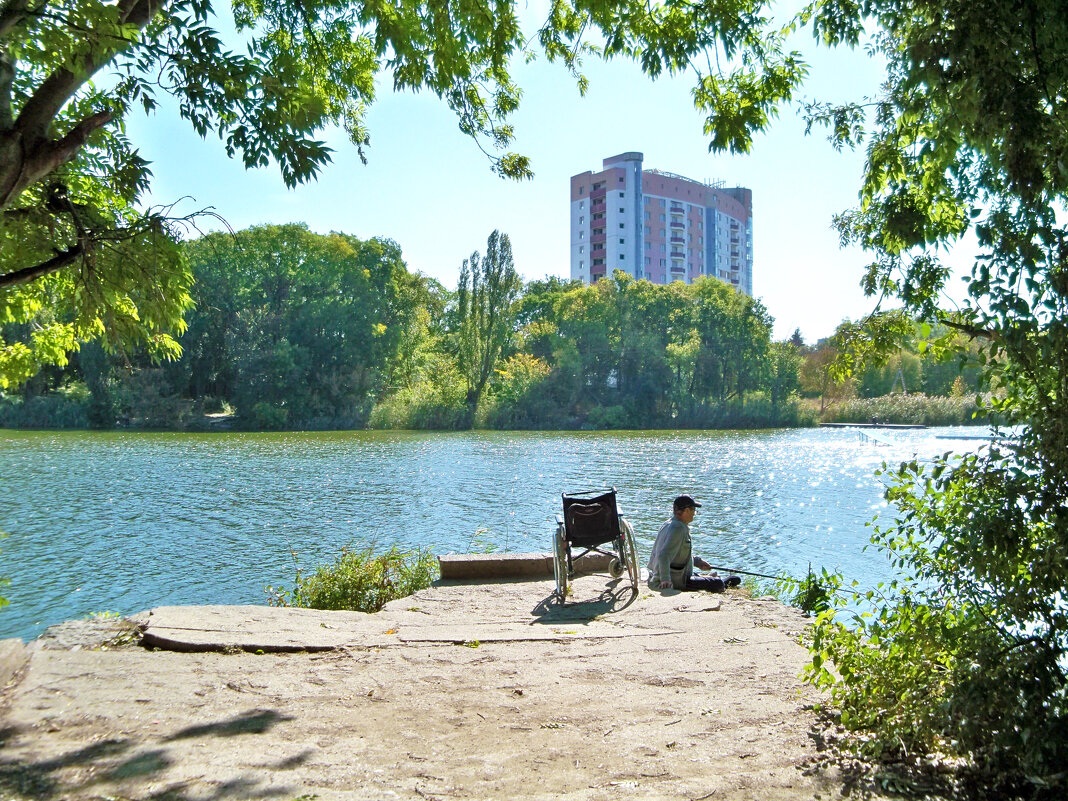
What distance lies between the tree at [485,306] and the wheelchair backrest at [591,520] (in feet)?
154

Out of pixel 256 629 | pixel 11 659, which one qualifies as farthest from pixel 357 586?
pixel 11 659

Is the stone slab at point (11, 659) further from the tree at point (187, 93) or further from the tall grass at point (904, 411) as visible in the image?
the tall grass at point (904, 411)

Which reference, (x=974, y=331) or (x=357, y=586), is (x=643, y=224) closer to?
(x=357, y=586)

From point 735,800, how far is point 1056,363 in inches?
68.2

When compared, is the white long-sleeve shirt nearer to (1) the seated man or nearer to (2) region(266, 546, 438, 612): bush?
(1) the seated man

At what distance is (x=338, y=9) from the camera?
6023 mm

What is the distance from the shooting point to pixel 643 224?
88812mm

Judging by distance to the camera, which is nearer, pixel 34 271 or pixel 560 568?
pixel 34 271

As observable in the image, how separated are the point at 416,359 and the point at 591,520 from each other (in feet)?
171

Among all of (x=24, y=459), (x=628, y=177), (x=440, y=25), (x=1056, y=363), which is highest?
(x=628, y=177)

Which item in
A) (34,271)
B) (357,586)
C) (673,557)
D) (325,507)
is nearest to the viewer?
(34,271)

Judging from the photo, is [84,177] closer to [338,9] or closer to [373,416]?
[338,9]

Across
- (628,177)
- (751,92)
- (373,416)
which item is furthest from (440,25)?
(628,177)

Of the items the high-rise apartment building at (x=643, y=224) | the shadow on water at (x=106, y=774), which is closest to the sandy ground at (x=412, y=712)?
the shadow on water at (x=106, y=774)
